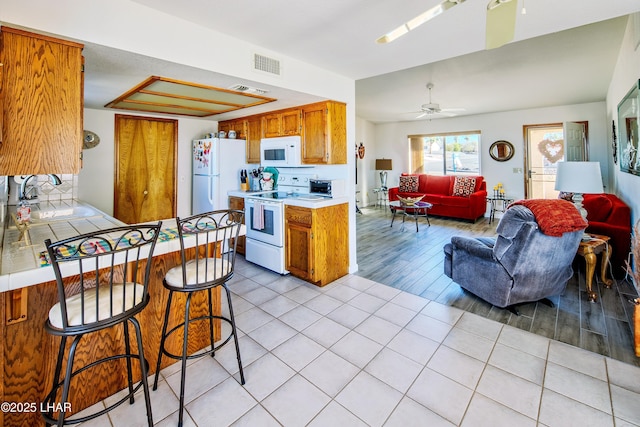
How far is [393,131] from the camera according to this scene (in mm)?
Result: 8875

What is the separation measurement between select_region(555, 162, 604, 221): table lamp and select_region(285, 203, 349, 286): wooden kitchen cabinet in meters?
2.30

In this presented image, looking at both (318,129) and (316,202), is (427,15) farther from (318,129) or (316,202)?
(318,129)

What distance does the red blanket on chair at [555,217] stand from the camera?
2.32 m

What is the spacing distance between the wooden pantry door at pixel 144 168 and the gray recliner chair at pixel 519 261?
427 cm

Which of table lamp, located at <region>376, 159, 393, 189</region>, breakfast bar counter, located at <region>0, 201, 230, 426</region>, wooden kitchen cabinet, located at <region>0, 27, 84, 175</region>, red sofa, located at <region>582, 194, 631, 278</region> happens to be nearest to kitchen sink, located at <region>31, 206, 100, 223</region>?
breakfast bar counter, located at <region>0, 201, 230, 426</region>

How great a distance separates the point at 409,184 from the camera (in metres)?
7.93

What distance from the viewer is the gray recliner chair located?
240 centimetres

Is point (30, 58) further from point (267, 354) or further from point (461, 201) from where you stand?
point (461, 201)

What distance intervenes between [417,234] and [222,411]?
15.5 ft

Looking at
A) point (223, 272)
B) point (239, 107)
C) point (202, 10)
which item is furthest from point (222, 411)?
point (239, 107)

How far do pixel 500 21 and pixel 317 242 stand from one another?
2.38 meters

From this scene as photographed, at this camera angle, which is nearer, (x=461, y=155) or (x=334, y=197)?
(x=334, y=197)

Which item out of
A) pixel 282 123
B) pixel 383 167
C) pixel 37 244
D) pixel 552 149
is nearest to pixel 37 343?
pixel 37 244

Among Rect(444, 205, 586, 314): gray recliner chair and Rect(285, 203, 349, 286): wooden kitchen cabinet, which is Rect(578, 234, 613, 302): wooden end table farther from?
Rect(285, 203, 349, 286): wooden kitchen cabinet
